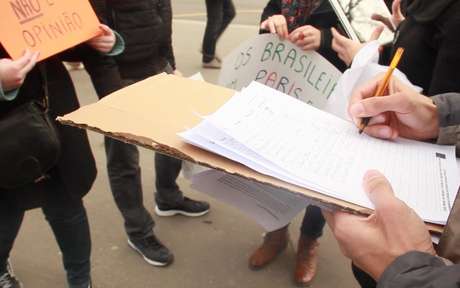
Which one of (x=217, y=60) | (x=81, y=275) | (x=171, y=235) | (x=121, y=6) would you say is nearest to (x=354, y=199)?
(x=121, y=6)

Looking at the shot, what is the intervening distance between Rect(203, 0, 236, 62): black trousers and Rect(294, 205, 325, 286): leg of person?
2.85 meters

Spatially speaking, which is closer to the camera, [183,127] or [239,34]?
[183,127]

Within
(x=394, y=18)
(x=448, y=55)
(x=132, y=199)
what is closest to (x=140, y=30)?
(x=132, y=199)

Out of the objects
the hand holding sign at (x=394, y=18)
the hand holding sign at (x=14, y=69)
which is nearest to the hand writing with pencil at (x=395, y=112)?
the hand holding sign at (x=394, y=18)

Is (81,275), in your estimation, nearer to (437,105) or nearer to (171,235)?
(171,235)

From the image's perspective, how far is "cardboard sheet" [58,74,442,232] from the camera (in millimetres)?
615

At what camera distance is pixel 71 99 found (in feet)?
4.23

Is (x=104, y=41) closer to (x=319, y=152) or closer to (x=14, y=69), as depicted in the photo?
(x=14, y=69)

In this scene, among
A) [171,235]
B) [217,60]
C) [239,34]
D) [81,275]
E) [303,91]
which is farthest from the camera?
[239,34]

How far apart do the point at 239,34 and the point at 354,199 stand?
530cm

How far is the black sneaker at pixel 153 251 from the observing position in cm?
184

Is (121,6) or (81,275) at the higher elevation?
(121,6)

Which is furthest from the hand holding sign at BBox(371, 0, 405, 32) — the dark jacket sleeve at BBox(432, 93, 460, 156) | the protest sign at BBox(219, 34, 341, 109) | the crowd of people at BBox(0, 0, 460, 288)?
the dark jacket sleeve at BBox(432, 93, 460, 156)

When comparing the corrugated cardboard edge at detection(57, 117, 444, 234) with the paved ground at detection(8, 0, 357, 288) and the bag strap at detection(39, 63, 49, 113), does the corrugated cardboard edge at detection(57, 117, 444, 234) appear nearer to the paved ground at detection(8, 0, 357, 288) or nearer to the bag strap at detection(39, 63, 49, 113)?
the bag strap at detection(39, 63, 49, 113)
